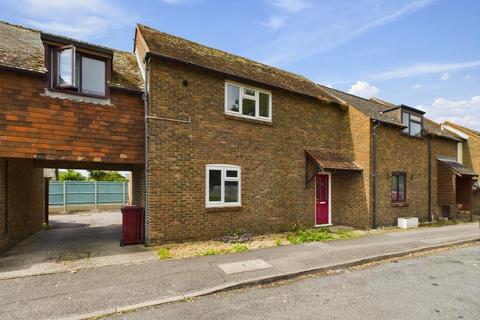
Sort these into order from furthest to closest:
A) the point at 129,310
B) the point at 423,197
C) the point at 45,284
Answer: the point at 423,197, the point at 45,284, the point at 129,310

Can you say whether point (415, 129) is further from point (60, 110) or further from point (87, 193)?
point (87, 193)

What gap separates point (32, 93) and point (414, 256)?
34.6 feet

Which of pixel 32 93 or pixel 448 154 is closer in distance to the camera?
pixel 32 93

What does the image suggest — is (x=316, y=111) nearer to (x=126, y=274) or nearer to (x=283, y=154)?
(x=283, y=154)

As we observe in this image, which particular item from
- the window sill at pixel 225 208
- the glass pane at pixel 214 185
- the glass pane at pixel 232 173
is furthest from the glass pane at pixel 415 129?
the glass pane at pixel 214 185

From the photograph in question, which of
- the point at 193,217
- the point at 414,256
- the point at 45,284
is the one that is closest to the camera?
the point at 45,284

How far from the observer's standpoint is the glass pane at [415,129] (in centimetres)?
1358

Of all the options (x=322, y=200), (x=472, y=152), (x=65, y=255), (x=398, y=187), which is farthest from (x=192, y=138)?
(x=472, y=152)

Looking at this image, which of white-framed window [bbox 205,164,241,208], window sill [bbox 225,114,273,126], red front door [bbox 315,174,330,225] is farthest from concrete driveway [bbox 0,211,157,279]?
red front door [bbox 315,174,330,225]

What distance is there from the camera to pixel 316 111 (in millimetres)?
11461

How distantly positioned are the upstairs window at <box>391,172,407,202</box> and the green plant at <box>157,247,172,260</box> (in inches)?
390

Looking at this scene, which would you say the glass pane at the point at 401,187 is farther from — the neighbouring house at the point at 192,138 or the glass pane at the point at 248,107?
the glass pane at the point at 248,107

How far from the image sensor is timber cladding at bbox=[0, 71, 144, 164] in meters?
6.63

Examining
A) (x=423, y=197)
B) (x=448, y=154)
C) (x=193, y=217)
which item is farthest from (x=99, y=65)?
(x=448, y=154)
